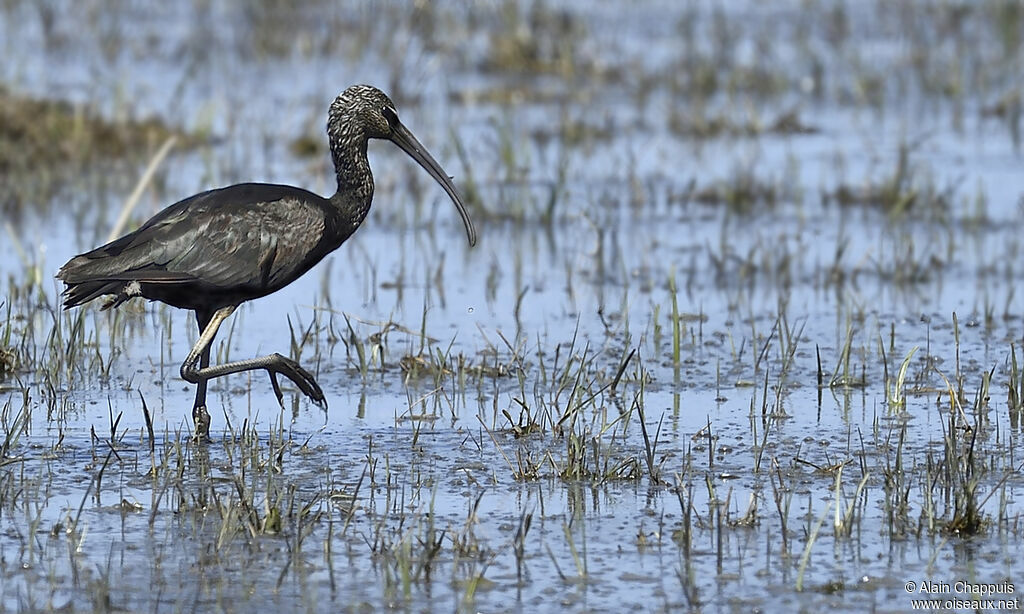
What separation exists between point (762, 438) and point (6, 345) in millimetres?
2936

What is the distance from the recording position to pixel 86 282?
6.55 metres

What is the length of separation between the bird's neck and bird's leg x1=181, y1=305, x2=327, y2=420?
1.84 ft

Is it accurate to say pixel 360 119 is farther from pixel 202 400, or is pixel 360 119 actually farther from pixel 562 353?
pixel 562 353

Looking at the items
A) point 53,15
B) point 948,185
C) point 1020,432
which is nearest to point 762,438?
point 1020,432

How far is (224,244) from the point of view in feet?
22.3

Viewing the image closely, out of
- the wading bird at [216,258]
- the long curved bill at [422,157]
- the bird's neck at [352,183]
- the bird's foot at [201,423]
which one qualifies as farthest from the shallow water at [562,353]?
the bird's neck at [352,183]

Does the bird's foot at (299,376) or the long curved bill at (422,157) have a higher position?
the long curved bill at (422,157)

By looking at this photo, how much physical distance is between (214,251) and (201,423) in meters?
0.60

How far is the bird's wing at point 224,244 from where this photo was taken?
6648mm

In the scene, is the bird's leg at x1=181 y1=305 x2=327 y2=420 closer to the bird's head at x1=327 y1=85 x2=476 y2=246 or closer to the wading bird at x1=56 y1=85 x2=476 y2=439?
the wading bird at x1=56 y1=85 x2=476 y2=439

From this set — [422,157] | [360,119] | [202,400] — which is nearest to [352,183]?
[360,119]

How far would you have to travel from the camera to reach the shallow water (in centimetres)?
520

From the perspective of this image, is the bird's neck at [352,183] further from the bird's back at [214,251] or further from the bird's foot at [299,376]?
the bird's foot at [299,376]

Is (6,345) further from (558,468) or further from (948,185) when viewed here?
(948,185)
